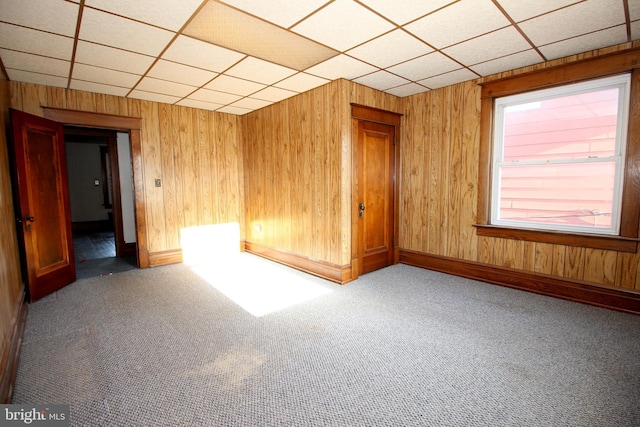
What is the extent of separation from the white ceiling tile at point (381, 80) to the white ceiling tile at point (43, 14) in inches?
111

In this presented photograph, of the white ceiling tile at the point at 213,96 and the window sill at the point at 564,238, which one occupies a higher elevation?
the white ceiling tile at the point at 213,96

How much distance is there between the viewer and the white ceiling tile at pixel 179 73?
3.30m

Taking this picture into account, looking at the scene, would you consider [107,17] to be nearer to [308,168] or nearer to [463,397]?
[308,168]

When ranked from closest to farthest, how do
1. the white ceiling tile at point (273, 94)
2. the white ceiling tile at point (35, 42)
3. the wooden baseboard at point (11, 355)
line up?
the wooden baseboard at point (11, 355)
the white ceiling tile at point (35, 42)
the white ceiling tile at point (273, 94)

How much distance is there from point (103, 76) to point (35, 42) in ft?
2.96

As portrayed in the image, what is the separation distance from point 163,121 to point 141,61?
1.81m

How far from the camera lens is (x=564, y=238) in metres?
3.34

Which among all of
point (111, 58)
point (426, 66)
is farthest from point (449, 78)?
point (111, 58)

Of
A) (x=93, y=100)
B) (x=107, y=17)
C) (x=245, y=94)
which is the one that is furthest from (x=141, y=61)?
(x=93, y=100)

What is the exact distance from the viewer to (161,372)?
6.93 ft

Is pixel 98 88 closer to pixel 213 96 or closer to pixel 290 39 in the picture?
pixel 213 96

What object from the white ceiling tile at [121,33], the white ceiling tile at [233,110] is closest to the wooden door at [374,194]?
the white ceiling tile at [233,110]

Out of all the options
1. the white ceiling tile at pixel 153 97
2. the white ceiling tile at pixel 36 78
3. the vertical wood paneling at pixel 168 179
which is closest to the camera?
the white ceiling tile at pixel 36 78

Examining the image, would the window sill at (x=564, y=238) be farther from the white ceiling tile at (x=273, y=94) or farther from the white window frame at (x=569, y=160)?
the white ceiling tile at (x=273, y=94)
